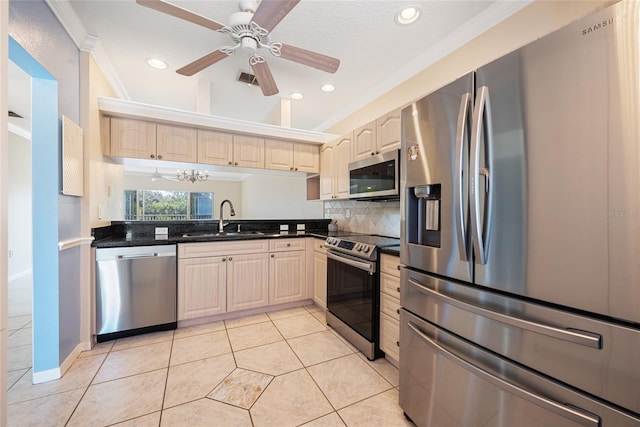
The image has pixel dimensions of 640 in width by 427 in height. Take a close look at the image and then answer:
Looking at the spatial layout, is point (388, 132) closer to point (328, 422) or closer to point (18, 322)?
point (328, 422)

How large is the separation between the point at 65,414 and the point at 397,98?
3566 mm

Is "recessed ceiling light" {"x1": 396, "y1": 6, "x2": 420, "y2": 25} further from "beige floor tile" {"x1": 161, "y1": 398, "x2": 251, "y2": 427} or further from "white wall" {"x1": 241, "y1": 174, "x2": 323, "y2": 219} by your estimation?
"beige floor tile" {"x1": 161, "y1": 398, "x2": 251, "y2": 427}

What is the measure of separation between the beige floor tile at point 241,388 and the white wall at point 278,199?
8.24ft

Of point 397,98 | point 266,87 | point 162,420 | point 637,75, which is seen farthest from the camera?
point 397,98

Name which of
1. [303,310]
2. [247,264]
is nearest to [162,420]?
[247,264]

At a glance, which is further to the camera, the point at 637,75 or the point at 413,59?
the point at 413,59

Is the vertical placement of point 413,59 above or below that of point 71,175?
above

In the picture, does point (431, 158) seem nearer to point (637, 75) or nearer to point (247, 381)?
point (637, 75)

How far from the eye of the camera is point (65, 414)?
1507 mm

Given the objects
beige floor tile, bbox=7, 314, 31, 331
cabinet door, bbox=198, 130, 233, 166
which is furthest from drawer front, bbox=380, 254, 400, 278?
beige floor tile, bbox=7, 314, 31, 331

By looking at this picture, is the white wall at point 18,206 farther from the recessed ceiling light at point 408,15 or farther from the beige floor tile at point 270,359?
the recessed ceiling light at point 408,15

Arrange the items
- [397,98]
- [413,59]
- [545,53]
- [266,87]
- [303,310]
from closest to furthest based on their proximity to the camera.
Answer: [545,53] < [266,87] < [413,59] < [397,98] < [303,310]

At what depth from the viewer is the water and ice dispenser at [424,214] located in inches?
53.4

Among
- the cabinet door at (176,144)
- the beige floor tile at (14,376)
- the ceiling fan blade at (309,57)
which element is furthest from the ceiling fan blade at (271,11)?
the beige floor tile at (14,376)
